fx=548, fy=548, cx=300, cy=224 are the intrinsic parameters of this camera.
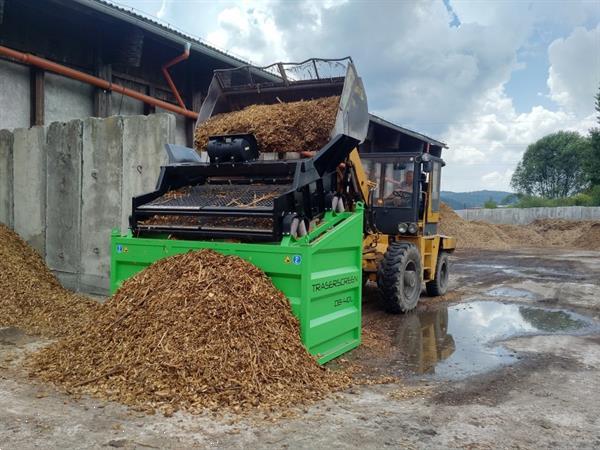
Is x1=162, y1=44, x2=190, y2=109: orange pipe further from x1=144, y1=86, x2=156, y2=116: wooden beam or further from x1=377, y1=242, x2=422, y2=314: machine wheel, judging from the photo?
x1=377, y1=242, x2=422, y2=314: machine wheel

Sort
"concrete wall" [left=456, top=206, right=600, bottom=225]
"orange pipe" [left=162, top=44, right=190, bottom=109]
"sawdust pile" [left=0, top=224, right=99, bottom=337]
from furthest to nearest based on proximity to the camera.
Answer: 1. "concrete wall" [left=456, top=206, right=600, bottom=225]
2. "orange pipe" [left=162, top=44, right=190, bottom=109]
3. "sawdust pile" [left=0, top=224, right=99, bottom=337]

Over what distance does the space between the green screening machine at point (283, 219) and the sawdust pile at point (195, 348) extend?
27 centimetres

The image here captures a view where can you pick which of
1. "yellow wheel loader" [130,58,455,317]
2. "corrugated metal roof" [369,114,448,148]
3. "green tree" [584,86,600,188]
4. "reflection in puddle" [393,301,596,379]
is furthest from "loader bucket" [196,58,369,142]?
"green tree" [584,86,600,188]

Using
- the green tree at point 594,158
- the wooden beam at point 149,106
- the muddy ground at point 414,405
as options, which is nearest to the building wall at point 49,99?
the wooden beam at point 149,106

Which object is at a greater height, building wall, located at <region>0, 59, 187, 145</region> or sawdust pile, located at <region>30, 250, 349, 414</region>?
building wall, located at <region>0, 59, 187, 145</region>

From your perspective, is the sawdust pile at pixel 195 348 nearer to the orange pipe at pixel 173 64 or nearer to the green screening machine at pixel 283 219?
the green screening machine at pixel 283 219

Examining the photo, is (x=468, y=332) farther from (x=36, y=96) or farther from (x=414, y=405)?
(x=36, y=96)

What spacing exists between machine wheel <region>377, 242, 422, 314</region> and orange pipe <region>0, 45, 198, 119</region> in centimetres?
608

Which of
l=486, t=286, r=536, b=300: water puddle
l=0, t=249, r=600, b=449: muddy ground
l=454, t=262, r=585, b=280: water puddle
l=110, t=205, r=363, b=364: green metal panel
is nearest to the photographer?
l=0, t=249, r=600, b=449: muddy ground

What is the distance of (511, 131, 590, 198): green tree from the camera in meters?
65.9

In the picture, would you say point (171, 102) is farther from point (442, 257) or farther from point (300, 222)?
point (300, 222)

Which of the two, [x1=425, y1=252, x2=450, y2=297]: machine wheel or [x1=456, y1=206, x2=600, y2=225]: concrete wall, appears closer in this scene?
[x1=425, y1=252, x2=450, y2=297]: machine wheel

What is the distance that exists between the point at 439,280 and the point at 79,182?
6025 mm

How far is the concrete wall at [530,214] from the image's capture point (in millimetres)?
34719
